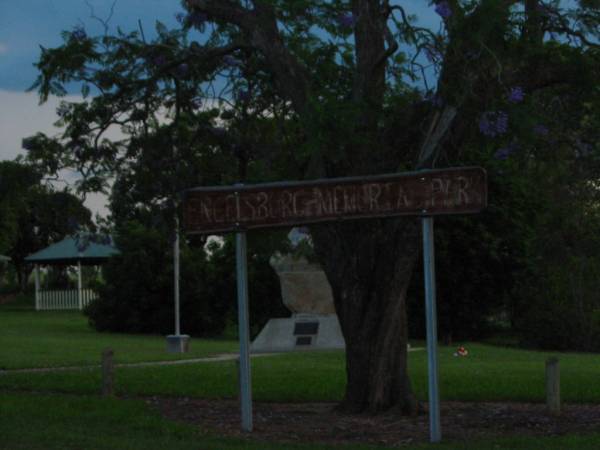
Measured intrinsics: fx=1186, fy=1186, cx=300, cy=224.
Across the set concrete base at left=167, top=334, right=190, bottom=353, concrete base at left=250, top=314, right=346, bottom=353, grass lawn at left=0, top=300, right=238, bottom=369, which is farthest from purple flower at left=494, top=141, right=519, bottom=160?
concrete base at left=167, top=334, right=190, bottom=353

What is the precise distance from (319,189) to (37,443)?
3667mm

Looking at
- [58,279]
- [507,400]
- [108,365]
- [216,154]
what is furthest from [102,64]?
[58,279]

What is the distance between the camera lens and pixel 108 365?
618 inches

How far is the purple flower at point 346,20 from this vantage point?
44.6ft

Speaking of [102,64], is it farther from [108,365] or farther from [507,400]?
[507,400]

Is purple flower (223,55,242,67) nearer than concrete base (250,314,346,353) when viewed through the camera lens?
Yes

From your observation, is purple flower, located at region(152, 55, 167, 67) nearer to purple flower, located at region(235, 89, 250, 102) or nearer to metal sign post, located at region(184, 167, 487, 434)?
purple flower, located at region(235, 89, 250, 102)

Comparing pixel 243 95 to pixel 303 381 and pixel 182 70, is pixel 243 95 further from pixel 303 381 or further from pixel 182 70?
pixel 303 381

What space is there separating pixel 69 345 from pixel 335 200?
17782 mm

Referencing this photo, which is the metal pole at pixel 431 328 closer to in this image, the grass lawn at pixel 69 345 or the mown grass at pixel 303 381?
the mown grass at pixel 303 381

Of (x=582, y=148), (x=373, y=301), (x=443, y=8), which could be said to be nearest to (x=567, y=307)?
(x=582, y=148)

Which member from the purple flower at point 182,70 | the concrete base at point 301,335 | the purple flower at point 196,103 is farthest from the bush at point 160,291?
the purple flower at point 182,70

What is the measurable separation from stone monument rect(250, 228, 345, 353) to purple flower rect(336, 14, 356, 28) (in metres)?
14.3

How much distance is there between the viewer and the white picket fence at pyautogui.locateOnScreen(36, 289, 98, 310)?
164 ft
